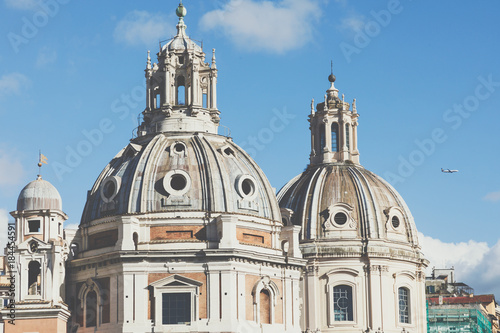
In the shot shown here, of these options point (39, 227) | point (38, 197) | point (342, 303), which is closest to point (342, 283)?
point (342, 303)

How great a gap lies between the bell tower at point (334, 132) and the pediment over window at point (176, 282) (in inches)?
1065

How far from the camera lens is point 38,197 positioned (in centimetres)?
8162

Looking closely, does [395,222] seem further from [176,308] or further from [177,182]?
[176,308]

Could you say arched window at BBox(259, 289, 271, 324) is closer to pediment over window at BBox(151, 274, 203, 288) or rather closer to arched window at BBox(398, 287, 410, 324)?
pediment over window at BBox(151, 274, 203, 288)

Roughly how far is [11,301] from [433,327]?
195 feet

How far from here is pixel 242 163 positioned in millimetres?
86438

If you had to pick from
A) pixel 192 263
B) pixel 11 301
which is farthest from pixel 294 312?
pixel 11 301

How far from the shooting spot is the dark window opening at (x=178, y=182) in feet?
272

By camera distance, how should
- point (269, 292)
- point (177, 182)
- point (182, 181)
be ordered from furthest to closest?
point (177, 182) < point (182, 181) < point (269, 292)

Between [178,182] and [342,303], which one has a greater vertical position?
[178,182]

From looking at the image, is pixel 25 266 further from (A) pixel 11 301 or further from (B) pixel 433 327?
(B) pixel 433 327

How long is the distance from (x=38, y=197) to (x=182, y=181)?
10.3 m

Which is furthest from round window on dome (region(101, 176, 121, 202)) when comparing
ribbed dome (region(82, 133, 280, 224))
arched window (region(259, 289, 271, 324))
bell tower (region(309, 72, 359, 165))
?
bell tower (region(309, 72, 359, 165))

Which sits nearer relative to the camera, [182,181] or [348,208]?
[182,181]
